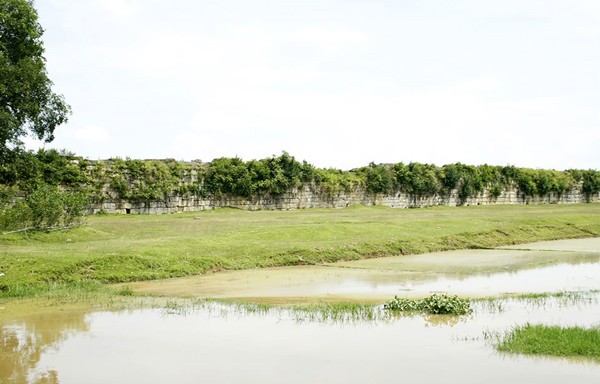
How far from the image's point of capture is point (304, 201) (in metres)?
40.0

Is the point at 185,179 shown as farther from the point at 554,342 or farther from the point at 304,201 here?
the point at 554,342

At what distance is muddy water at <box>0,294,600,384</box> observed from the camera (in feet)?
26.2

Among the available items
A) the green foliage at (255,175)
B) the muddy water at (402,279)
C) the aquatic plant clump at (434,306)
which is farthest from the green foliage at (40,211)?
the green foliage at (255,175)

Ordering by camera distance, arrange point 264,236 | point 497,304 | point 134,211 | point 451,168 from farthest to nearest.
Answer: point 451,168
point 134,211
point 264,236
point 497,304

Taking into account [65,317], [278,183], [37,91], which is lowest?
[65,317]

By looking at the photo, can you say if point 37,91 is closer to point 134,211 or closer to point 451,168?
point 134,211

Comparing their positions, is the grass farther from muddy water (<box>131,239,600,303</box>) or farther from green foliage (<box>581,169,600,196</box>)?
green foliage (<box>581,169,600,196</box>)

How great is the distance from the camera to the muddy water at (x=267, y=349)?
→ 8.00 meters

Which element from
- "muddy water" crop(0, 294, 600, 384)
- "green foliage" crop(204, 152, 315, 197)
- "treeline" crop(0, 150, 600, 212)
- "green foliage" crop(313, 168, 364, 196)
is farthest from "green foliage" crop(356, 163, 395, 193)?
"muddy water" crop(0, 294, 600, 384)

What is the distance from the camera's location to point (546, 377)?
786 cm

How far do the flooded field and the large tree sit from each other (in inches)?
414

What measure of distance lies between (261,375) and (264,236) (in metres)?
15.2

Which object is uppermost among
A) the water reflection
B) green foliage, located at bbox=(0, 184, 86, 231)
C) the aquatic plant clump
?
green foliage, located at bbox=(0, 184, 86, 231)

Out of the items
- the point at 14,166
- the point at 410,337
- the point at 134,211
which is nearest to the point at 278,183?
the point at 134,211
